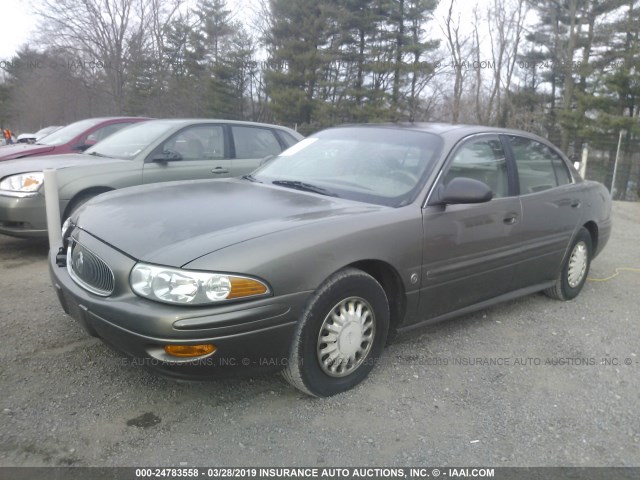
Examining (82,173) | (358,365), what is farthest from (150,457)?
(82,173)

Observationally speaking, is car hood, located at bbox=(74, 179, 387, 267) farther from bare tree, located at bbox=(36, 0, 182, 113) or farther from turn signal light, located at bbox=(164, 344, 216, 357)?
bare tree, located at bbox=(36, 0, 182, 113)

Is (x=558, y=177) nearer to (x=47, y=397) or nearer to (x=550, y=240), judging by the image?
(x=550, y=240)

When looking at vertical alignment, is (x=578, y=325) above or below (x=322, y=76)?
below

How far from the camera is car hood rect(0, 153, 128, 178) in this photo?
5.13 meters

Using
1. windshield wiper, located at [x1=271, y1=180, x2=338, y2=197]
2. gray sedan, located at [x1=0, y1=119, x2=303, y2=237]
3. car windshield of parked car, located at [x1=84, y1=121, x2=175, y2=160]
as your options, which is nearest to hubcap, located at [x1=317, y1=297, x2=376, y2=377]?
windshield wiper, located at [x1=271, y1=180, x2=338, y2=197]

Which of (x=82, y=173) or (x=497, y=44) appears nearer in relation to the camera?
(x=82, y=173)

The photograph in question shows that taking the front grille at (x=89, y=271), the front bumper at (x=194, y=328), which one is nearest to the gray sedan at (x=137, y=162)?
the front grille at (x=89, y=271)

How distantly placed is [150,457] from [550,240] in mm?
3327

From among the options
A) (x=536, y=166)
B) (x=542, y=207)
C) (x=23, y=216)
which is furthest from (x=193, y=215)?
(x=23, y=216)

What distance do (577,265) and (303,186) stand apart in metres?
2.77

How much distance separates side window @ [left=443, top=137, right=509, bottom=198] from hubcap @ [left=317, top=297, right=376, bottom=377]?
1141 millimetres

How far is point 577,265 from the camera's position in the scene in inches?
183

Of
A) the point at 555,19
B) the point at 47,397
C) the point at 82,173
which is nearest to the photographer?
the point at 47,397

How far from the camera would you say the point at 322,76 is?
2720 cm
